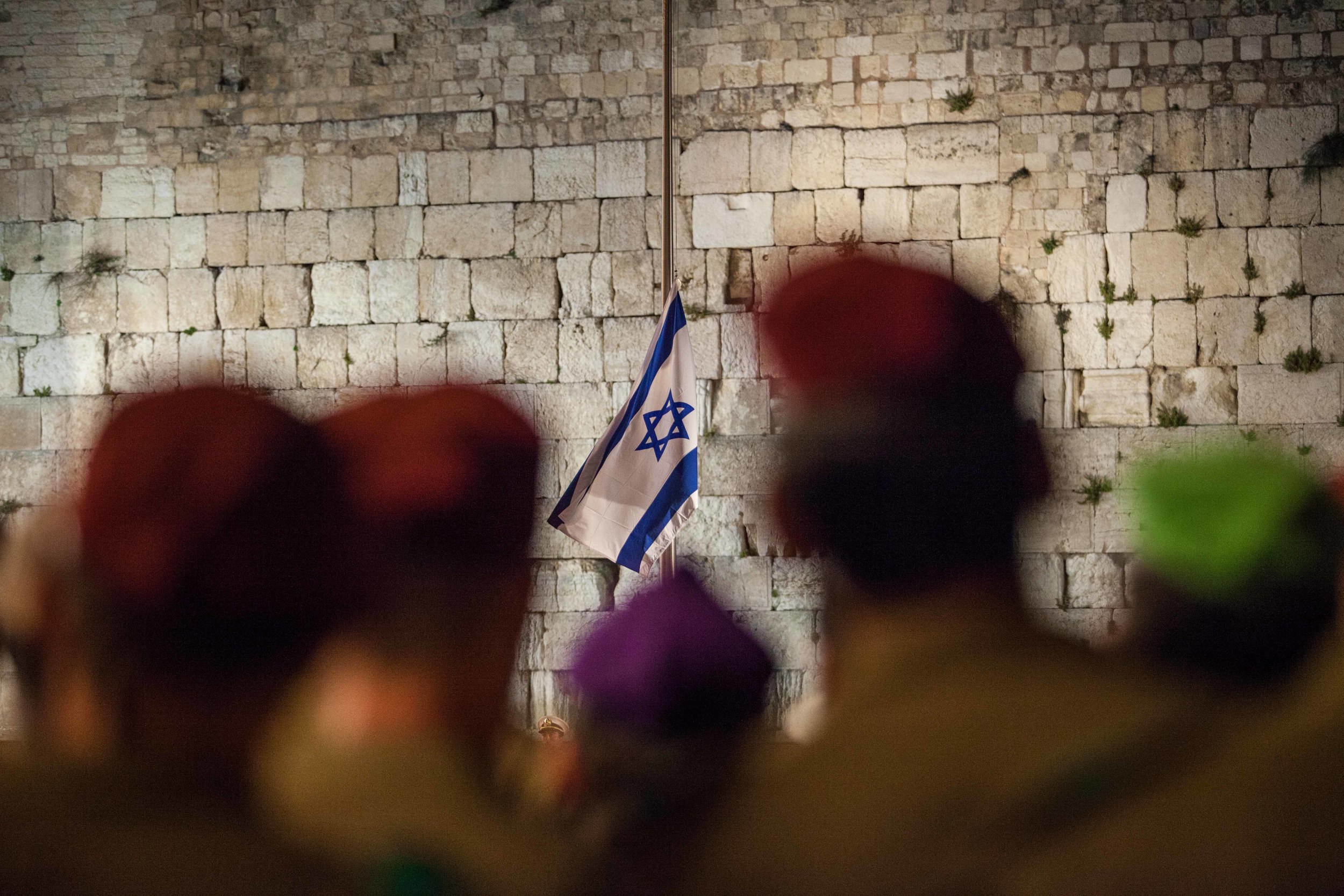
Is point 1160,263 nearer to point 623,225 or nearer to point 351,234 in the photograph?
point 623,225

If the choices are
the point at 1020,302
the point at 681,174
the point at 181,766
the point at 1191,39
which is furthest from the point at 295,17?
the point at 181,766

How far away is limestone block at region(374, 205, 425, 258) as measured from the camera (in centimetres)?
651

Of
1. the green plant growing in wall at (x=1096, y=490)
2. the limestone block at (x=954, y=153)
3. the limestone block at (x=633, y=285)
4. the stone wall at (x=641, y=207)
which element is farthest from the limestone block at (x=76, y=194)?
the green plant growing in wall at (x=1096, y=490)

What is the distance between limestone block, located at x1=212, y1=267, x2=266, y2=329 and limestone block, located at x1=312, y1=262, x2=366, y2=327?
0.39 m

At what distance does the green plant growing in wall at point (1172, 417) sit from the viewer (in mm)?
5996

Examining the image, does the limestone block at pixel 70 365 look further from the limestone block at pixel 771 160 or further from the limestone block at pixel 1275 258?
the limestone block at pixel 1275 258

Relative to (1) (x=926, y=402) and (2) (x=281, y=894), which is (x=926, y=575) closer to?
(1) (x=926, y=402)

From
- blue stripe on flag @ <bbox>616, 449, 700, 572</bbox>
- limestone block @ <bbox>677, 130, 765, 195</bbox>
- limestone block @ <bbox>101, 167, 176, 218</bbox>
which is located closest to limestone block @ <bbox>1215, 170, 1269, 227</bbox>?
limestone block @ <bbox>677, 130, 765, 195</bbox>

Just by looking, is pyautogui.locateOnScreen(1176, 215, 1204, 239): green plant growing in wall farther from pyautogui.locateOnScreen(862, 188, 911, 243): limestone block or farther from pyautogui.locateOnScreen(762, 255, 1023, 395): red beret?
pyautogui.locateOnScreen(762, 255, 1023, 395): red beret

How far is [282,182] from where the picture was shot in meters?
6.61

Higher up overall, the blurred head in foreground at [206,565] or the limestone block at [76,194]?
the limestone block at [76,194]

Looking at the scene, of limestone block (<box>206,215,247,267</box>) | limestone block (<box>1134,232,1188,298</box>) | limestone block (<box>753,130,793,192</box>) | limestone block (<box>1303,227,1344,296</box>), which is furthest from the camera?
limestone block (<box>206,215,247,267</box>)

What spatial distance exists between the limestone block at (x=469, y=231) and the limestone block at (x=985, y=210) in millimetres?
2932

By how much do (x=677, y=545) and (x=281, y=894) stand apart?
211 inches
